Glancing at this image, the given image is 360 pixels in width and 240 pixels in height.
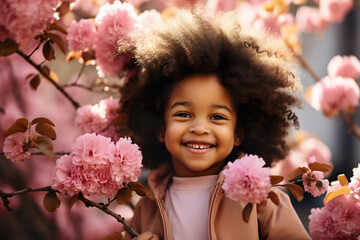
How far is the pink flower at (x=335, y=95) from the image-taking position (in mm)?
1962

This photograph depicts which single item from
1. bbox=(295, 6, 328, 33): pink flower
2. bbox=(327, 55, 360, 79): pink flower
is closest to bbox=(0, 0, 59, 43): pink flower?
bbox=(327, 55, 360, 79): pink flower

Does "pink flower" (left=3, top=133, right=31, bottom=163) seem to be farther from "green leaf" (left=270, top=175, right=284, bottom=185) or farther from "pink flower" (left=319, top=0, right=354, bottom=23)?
"pink flower" (left=319, top=0, right=354, bottom=23)

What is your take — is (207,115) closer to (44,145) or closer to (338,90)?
(44,145)

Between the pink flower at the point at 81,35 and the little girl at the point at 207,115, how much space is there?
179 mm

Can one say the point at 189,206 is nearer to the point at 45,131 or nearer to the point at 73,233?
the point at 45,131

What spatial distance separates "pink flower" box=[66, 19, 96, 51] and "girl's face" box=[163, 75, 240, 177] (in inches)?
13.8

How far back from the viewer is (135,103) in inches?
59.6

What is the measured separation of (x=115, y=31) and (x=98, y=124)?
0.31 m

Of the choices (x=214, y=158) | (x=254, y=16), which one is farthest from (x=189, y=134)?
(x=254, y=16)

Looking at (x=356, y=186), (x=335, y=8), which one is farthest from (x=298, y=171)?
(x=335, y=8)

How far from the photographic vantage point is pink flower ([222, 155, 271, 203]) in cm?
101

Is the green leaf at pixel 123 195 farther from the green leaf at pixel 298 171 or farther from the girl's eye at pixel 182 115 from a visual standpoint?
the green leaf at pixel 298 171

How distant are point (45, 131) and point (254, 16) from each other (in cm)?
131

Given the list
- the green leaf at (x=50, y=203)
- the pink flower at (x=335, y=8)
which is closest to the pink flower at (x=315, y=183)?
the green leaf at (x=50, y=203)
